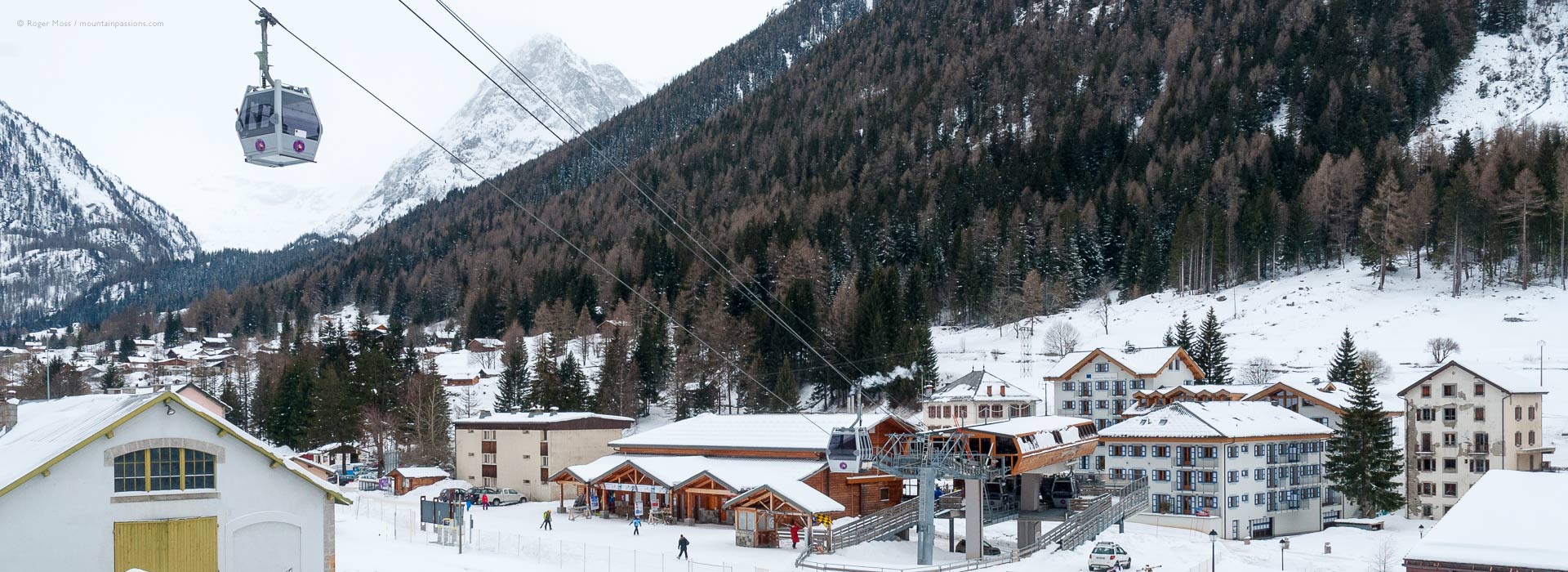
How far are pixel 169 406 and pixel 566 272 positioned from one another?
380ft

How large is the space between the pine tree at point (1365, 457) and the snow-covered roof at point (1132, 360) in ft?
46.4

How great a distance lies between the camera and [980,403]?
2943 inches

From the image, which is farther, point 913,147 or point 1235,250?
point 913,147

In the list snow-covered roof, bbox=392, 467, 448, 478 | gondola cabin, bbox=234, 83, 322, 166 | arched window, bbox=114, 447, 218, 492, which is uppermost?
gondola cabin, bbox=234, 83, 322, 166

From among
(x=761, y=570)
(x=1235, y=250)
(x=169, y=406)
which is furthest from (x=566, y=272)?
(x=169, y=406)

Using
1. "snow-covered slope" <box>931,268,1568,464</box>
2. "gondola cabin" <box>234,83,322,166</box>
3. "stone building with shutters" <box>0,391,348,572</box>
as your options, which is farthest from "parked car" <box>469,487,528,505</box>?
"gondola cabin" <box>234,83,322,166</box>

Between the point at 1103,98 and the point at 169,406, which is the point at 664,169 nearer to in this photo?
the point at 1103,98

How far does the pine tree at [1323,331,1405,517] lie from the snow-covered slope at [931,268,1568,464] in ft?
36.6

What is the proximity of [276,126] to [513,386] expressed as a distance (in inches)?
3189

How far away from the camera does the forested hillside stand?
3841 inches

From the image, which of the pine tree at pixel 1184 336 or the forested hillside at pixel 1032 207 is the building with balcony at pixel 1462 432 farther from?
the forested hillside at pixel 1032 207

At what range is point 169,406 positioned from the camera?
24547mm

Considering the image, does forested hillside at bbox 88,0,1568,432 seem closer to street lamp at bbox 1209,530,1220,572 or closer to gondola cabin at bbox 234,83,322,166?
street lamp at bbox 1209,530,1220,572

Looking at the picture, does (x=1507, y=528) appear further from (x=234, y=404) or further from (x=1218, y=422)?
(x=234, y=404)
